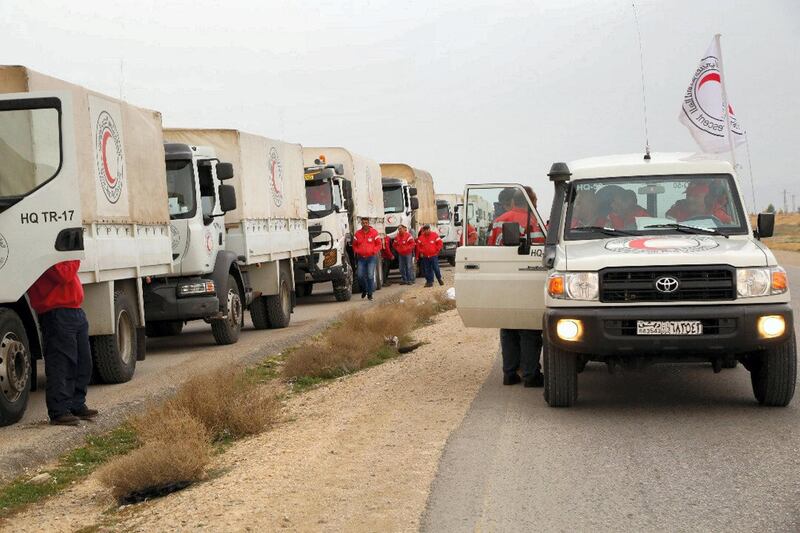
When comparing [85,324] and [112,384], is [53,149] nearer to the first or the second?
[85,324]

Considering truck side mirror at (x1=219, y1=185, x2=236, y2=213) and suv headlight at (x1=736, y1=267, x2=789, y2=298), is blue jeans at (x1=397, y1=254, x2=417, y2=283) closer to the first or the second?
truck side mirror at (x1=219, y1=185, x2=236, y2=213)

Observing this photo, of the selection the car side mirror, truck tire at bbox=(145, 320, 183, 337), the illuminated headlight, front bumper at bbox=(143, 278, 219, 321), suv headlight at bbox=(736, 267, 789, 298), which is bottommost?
truck tire at bbox=(145, 320, 183, 337)

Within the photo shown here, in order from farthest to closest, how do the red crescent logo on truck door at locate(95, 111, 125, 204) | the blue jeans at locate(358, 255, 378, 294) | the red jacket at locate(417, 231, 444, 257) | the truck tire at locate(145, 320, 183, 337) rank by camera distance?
the red jacket at locate(417, 231, 444, 257)
the blue jeans at locate(358, 255, 378, 294)
the truck tire at locate(145, 320, 183, 337)
the red crescent logo on truck door at locate(95, 111, 125, 204)

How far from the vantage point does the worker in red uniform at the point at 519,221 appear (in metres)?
11.3

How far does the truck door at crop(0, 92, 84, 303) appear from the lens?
1097 cm

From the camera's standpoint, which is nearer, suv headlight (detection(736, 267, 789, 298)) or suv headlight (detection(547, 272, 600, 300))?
suv headlight (detection(736, 267, 789, 298))

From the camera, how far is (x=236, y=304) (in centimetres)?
1883

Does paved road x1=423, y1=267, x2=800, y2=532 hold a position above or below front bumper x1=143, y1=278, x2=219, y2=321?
below

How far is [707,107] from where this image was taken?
17.1 meters

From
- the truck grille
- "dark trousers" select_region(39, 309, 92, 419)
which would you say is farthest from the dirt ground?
"dark trousers" select_region(39, 309, 92, 419)

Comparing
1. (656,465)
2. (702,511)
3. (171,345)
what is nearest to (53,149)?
(656,465)

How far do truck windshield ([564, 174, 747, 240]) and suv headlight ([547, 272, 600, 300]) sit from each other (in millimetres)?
956

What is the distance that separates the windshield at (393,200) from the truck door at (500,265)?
82.3 feet

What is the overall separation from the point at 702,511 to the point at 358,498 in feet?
6.31
